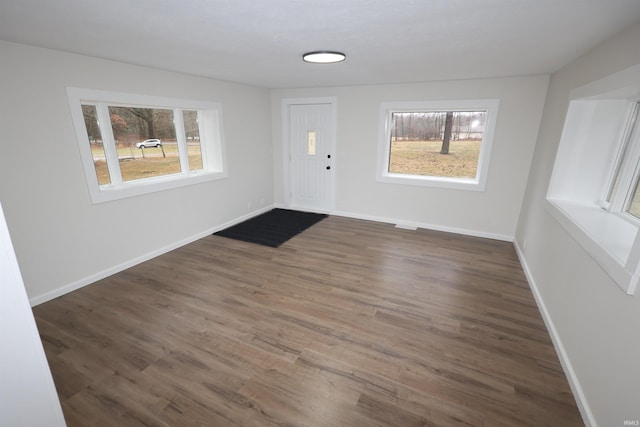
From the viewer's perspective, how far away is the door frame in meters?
5.01

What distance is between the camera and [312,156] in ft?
17.8

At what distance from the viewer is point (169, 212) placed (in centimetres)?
385

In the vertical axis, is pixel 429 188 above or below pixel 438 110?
below

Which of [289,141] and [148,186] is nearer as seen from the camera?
[148,186]

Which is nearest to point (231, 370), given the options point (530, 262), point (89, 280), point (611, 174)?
point (89, 280)

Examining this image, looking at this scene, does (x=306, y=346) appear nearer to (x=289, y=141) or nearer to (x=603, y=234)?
(x=603, y=234)

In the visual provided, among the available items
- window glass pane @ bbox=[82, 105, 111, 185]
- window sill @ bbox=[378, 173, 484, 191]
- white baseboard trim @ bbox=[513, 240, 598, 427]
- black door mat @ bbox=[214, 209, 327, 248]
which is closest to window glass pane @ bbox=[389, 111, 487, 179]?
window sill @ bbox=[378, 173, 484, 191]

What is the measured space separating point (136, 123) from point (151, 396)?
3075mm

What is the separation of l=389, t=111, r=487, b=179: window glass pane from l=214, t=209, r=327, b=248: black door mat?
180cm

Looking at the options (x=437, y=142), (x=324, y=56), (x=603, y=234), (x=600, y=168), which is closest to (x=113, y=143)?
(x=324, y=56)

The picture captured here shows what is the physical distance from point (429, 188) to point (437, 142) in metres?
0.75

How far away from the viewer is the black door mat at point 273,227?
14.2 feet

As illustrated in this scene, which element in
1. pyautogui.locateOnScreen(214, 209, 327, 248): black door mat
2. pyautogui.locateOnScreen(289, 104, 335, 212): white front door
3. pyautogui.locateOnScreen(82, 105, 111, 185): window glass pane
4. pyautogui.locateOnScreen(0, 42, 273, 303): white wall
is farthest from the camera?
pyautogui.locateOnScreen(289, 104, 335, 212): white front door

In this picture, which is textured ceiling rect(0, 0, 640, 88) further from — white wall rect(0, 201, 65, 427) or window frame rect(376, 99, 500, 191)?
white wall rect(0, 201, 65, 427)
